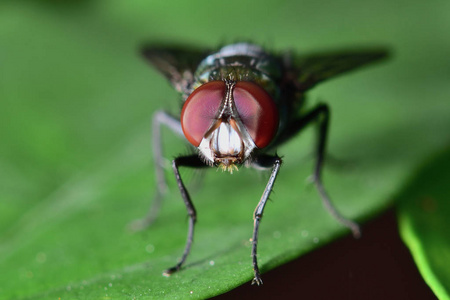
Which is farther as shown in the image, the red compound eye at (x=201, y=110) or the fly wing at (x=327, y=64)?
the fly wing at (x=327, y=64)

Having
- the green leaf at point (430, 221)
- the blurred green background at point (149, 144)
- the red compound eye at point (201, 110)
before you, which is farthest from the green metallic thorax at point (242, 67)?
the green leaf at point (430, 221)

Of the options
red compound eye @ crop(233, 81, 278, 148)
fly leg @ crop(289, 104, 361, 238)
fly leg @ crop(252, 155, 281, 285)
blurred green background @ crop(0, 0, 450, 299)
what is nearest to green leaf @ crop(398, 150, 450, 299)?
blurred green background @ crop(0, 0, 450, 299)

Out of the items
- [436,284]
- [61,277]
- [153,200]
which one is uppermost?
[153,200]

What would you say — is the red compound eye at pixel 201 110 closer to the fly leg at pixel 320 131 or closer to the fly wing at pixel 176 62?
the fly wing at pixel 176 62

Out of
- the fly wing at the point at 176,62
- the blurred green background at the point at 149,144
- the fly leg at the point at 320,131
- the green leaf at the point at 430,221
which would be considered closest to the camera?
the green leaf at the point at 430,221

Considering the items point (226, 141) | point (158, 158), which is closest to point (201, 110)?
point (226, 141)

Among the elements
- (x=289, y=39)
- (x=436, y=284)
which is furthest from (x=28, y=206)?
(x=289, y=39)

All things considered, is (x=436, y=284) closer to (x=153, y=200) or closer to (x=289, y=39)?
(x=153, y=200)
